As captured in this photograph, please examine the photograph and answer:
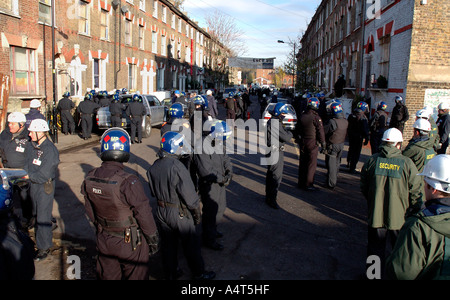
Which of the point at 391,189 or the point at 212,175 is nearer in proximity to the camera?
the point at 391,189

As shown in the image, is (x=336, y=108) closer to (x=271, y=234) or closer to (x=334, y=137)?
(x=334, y=137)

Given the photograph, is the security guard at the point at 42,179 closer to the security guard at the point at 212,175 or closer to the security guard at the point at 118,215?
the security guard at the point at 118,215

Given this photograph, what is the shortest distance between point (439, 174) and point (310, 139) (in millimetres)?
5771

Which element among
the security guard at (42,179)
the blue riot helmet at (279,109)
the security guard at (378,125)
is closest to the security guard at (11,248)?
the security guard at (42,179)

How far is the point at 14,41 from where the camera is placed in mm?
14844

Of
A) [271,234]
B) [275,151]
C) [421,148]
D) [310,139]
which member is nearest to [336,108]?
[310,139]

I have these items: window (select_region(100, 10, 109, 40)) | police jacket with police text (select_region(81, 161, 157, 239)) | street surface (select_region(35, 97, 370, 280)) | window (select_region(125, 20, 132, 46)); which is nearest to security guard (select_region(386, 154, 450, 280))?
A: police jacket with police text (select_region(81, 161, 157, 239))

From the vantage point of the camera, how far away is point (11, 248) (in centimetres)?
263

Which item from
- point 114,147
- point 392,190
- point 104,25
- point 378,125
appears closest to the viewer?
point 114,147

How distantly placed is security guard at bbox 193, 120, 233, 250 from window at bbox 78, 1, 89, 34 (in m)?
17.8

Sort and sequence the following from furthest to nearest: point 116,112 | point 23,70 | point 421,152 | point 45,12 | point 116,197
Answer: point 45,12 → point 23,70 → point 116,112 → point 421,152 → point 116,197

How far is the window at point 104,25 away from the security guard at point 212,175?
19.9m

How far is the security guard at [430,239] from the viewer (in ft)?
7.63
